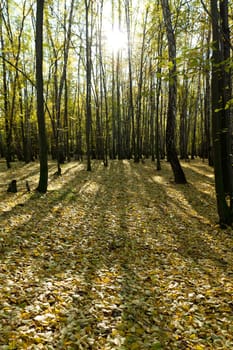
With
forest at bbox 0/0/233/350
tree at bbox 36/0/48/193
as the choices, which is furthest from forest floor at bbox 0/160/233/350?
tree at bbox 36/0/48/193

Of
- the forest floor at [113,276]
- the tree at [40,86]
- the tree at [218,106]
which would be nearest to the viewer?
the forest floor at [113,276]

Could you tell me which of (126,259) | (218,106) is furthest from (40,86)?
(126,259)

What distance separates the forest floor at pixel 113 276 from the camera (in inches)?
123

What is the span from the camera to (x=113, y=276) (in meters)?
4.49

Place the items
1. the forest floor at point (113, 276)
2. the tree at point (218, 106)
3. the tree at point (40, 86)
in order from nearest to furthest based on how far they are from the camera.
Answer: the forest floor at point (113, 276) < the tree at point (218, 106) < the tree at point (40, 86)

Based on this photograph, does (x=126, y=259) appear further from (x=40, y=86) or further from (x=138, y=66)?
(x=138, y=66)

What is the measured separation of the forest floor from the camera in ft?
10.3

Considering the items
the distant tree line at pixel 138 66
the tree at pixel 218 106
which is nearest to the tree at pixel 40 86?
the distant tree line at pixel 138 66

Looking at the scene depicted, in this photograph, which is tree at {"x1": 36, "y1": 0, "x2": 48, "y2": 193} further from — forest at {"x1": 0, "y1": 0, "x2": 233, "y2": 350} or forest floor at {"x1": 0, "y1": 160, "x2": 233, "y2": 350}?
forest floor at {"x1": 0, "y1": 160, "x2": 233, "y2": 350}

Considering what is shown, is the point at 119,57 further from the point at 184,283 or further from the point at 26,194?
the point at 184,283

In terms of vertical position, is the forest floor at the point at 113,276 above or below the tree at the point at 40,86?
below

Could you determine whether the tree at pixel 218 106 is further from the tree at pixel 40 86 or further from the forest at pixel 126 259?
the tree at pixel 40 86

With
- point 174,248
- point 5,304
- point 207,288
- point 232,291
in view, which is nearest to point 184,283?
point 207,288

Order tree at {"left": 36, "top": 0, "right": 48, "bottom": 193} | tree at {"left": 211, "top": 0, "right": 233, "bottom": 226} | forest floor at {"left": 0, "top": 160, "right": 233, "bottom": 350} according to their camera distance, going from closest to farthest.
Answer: forest floor at {"left": 0, "top": 160, "right": 233, "bottom": 350} → tree at {"left": 211, "top": 0, "right": 233, "bottom": 226} → tree at {"left": 36, "top": 0, "right": 48, "bottom": 193}
